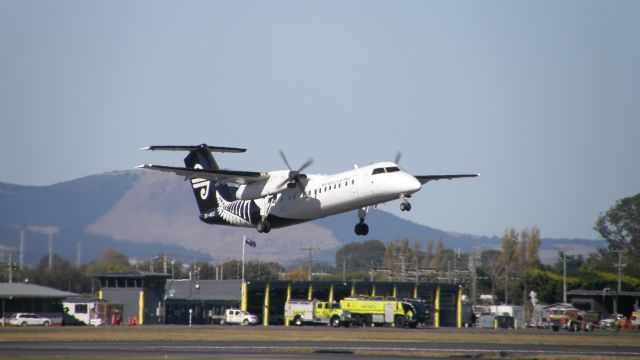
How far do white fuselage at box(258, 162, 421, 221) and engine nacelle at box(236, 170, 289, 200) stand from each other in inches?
19.1

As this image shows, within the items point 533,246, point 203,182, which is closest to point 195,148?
point 203,182

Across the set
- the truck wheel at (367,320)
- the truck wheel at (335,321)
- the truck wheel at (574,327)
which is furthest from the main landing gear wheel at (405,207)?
the truck wheel at (574,327)

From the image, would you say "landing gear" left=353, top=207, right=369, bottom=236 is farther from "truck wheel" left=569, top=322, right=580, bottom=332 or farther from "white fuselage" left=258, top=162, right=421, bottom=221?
"truck wheel" left=569, top=322, right=580, bottom=332

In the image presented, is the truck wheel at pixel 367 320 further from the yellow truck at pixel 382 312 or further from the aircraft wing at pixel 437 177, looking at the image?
the aircraft wing at pixel 437 177

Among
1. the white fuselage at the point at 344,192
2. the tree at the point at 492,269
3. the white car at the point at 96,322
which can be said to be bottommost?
the white car at the point at 96,322

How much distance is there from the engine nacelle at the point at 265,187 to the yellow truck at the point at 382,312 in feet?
70.2

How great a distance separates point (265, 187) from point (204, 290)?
136ft

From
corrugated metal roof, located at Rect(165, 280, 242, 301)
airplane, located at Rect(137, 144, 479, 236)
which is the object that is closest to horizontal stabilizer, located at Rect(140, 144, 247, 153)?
airplane, located at Rect(137, 144, 479, 236)

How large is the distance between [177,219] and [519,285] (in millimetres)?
78511

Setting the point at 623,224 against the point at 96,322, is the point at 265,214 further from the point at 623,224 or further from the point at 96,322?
the point at 623,224

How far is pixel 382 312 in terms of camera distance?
7362 cm

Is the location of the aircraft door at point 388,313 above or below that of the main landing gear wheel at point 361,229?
below

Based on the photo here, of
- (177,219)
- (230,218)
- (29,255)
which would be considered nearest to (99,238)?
(29,255)

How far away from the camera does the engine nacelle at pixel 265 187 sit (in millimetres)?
52469
